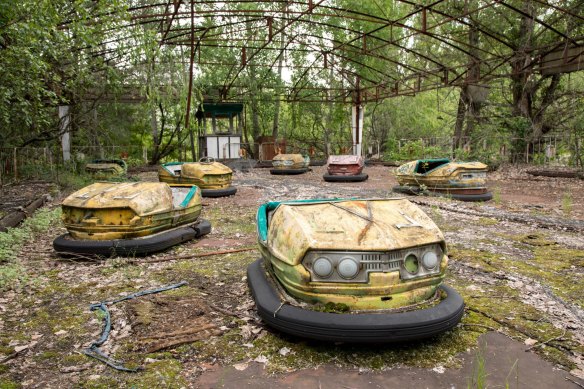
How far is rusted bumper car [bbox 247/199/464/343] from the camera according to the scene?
1940 millimetres

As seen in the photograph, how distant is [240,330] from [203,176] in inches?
232

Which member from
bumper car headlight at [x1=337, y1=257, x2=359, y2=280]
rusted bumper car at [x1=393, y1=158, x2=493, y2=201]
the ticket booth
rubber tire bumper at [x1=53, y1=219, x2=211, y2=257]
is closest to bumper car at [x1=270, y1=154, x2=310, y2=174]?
the ticket booth

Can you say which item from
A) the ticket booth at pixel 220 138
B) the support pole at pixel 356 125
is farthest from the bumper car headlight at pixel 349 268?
the support pole at pixel 356 125

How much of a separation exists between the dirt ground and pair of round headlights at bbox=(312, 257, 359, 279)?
37cm

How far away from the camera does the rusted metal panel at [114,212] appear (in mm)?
3619

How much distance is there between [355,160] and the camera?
10922mm

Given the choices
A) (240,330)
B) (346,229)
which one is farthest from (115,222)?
(346,229)

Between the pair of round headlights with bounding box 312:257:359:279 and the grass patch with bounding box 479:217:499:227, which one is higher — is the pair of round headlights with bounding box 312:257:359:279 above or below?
above

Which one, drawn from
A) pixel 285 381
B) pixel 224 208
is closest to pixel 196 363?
pixel 285 381

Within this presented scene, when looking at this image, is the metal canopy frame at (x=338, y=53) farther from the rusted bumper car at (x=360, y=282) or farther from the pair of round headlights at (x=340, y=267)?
the pair of round headlights at (x=340, y=267)

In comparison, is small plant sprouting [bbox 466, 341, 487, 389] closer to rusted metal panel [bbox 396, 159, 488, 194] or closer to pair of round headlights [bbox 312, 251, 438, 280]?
pair of round headlights [bbox 312, 251, 438, 280]

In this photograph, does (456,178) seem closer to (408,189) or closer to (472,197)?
(472,197)

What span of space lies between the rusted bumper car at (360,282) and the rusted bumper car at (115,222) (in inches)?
72.1

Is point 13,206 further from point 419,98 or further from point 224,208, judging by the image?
point 419,98
